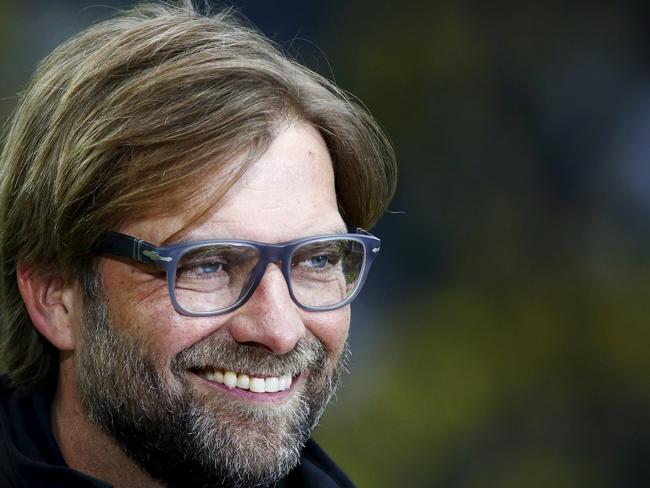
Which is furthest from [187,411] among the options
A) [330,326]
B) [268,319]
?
[330,326]

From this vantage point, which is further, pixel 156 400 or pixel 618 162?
pixel 618 162

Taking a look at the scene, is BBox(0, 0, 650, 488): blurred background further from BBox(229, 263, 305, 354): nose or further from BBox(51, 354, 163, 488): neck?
BBox(229, 263, 305, 354): nose

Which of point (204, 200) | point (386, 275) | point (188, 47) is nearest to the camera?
point (204, 200)

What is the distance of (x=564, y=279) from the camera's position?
14.7ft

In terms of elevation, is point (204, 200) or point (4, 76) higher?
point (204, 200)

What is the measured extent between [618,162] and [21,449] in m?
3.15

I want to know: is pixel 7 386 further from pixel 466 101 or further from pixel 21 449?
pixel 466 101

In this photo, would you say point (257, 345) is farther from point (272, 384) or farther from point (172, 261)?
point (172, 261)

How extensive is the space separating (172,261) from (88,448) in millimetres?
488

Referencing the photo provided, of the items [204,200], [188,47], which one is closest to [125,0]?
[188,47]

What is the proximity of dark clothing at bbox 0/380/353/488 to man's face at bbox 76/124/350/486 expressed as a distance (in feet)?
0.42

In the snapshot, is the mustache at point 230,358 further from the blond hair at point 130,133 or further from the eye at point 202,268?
the blond hair at point 130,133

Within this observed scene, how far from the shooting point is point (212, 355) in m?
2.00

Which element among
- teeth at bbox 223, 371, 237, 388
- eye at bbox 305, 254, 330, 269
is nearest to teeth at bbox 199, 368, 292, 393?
teeth at bbox 223, 371, 237, 388
